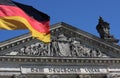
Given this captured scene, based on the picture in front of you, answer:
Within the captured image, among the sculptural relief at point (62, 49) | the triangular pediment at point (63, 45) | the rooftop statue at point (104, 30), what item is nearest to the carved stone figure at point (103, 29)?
the rooftop statue at point (104, 30)

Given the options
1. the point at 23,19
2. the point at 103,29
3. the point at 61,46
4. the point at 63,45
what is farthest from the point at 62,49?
the point at 23,19

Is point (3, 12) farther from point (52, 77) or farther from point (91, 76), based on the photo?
point (91, 76)

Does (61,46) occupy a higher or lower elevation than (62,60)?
higher

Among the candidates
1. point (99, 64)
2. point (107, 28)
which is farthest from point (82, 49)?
point (107, 28)

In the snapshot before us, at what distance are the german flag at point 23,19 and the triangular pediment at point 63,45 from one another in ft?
45.4

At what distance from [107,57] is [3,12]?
20.2 metres

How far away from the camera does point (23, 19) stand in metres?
15.9

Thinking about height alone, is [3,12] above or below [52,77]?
above

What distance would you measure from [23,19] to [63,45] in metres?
17.3

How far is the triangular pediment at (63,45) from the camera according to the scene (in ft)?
101

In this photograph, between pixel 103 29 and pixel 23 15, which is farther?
pixel 103 29

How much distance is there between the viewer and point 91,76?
107 ft

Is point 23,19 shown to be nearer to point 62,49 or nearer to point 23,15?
point 23,15

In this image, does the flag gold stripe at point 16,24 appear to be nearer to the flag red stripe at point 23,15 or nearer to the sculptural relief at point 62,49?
the flag red stripe at point 23,15
